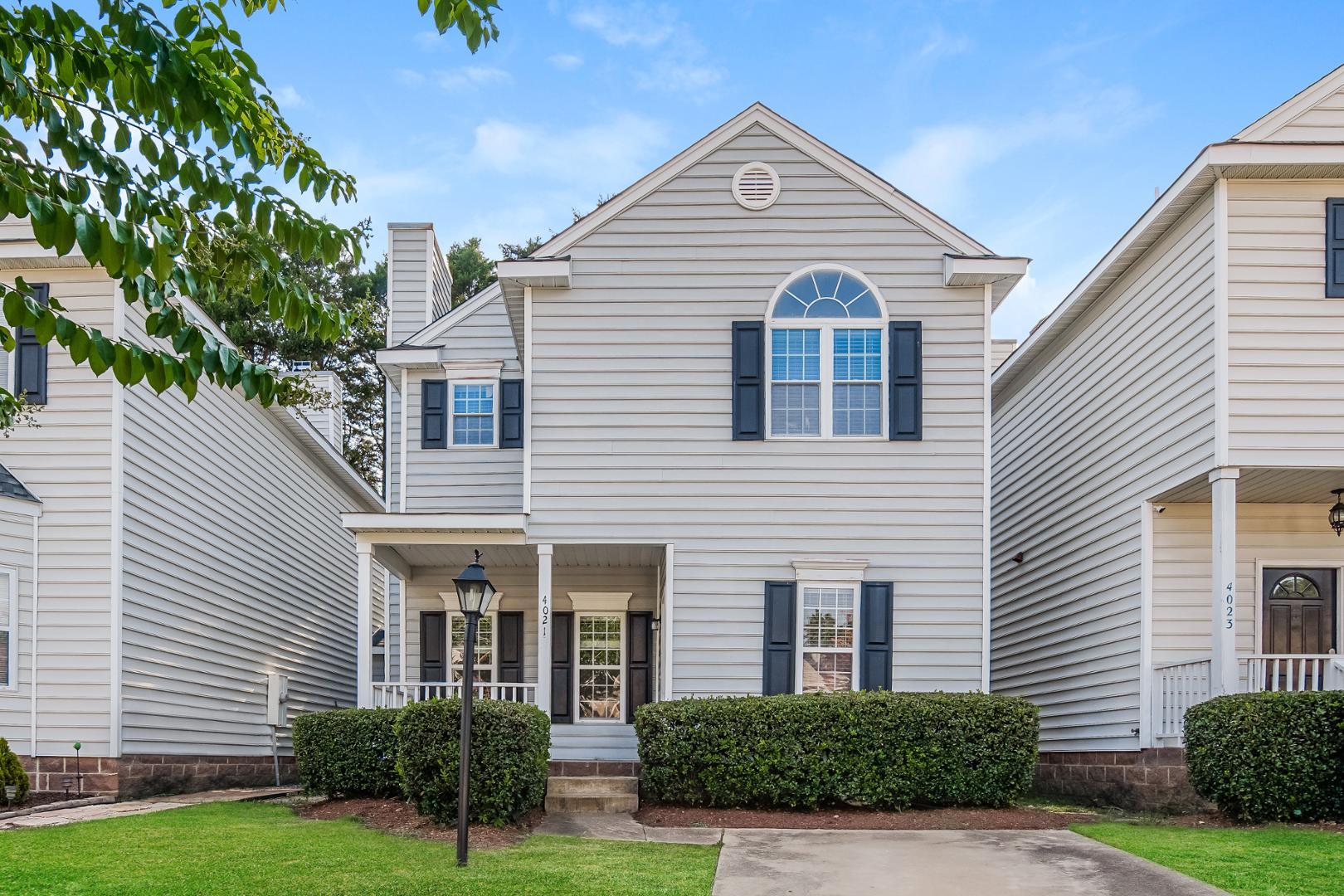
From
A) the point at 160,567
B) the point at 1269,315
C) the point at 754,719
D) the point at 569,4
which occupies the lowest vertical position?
the point at 754,719

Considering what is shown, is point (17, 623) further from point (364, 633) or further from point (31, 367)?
point (364, 633)

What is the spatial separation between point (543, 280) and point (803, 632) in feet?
15.6

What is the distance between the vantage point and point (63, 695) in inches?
483

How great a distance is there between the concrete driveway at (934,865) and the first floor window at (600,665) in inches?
193

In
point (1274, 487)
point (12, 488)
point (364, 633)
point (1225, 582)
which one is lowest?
point (364, 633)

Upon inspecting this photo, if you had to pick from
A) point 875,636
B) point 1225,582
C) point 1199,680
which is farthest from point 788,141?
point 1199,680

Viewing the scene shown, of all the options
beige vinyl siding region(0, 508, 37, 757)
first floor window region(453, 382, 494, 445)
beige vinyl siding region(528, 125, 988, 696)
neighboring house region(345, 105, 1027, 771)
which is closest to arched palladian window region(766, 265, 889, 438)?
neighboring house region(345, 105, 1027, 771)

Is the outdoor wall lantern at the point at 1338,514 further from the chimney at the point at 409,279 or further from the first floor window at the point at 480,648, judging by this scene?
the chimney at the point at 409,279

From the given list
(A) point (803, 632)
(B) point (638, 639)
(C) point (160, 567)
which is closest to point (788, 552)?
(A) point (803, 632)

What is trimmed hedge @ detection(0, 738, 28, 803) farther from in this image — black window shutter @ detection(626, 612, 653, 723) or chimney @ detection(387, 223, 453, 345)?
chimney @ detection(387, 223, 453, 345)

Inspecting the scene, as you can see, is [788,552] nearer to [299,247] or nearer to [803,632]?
[803,632]

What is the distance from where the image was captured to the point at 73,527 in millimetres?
12438

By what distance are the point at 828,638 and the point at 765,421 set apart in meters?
2.43

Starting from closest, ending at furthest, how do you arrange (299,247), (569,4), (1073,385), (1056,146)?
(299,247), (569,4), (1073,385), (1056,146)
